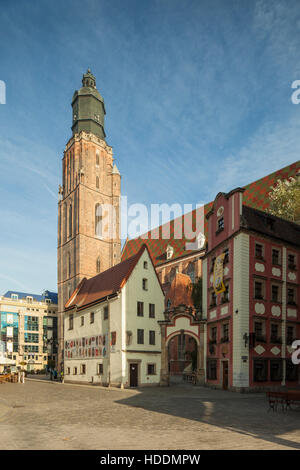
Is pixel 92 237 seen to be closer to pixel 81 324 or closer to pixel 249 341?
pixel 81 324

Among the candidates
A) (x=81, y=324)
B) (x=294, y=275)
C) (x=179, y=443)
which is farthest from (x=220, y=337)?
(x=179, y=443)

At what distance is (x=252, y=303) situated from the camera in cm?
3306

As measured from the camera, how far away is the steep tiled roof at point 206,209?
59875 millimetres

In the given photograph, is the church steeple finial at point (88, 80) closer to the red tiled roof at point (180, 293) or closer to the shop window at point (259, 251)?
the red tiled roof at point (180, 293)

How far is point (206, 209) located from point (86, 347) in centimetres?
3435

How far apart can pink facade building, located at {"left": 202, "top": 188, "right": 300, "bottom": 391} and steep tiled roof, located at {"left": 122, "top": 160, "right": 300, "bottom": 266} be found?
74.9 feet

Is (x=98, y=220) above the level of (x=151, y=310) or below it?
above

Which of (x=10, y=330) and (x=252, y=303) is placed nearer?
(x=252, y=303)

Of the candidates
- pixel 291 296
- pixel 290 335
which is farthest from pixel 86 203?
pixel 290 335

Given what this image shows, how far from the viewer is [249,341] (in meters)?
32.0

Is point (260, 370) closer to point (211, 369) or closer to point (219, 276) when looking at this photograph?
point (211, 369)

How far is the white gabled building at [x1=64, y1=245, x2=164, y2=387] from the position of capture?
39281mm

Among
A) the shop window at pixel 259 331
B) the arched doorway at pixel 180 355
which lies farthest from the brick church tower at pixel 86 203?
the shop window at pixel 259 331

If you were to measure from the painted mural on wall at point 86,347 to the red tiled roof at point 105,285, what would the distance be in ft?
12.2
